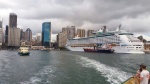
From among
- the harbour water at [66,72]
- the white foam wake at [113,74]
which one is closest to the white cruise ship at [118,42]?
the harbour water at [66,72]

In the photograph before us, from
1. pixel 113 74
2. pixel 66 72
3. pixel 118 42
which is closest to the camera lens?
pixel 113 74

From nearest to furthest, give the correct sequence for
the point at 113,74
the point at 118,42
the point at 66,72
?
the point at 113,74 → the point at 66,72 → the point at 118,42

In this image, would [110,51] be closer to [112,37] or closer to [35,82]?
[112,37]

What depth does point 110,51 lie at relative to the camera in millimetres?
144000

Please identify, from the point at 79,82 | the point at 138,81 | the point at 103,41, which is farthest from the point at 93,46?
the point at 138,81

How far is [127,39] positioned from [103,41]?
2240 centimetres

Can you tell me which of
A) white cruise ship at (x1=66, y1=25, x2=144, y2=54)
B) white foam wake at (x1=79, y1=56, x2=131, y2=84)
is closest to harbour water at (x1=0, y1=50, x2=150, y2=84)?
white foam wake at (x1=79, y1=56, x2=131, y2=84)

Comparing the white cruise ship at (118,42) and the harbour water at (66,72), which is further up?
the white cruise ship at (118,42)

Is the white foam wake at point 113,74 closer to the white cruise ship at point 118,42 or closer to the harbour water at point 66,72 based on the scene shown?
the harbour water at point 66,72

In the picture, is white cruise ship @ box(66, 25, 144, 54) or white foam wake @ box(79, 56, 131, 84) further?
white cruise ship @ box(66, 25, 144, 54)

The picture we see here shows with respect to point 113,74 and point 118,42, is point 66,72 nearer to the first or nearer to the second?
point 113,74

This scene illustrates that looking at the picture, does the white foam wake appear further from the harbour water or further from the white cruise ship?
the white cruise ship

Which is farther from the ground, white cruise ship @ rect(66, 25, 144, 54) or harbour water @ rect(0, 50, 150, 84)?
white cruise ship @ rect(66, 25, 144, 54)

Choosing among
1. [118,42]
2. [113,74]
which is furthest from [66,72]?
[118,42]
